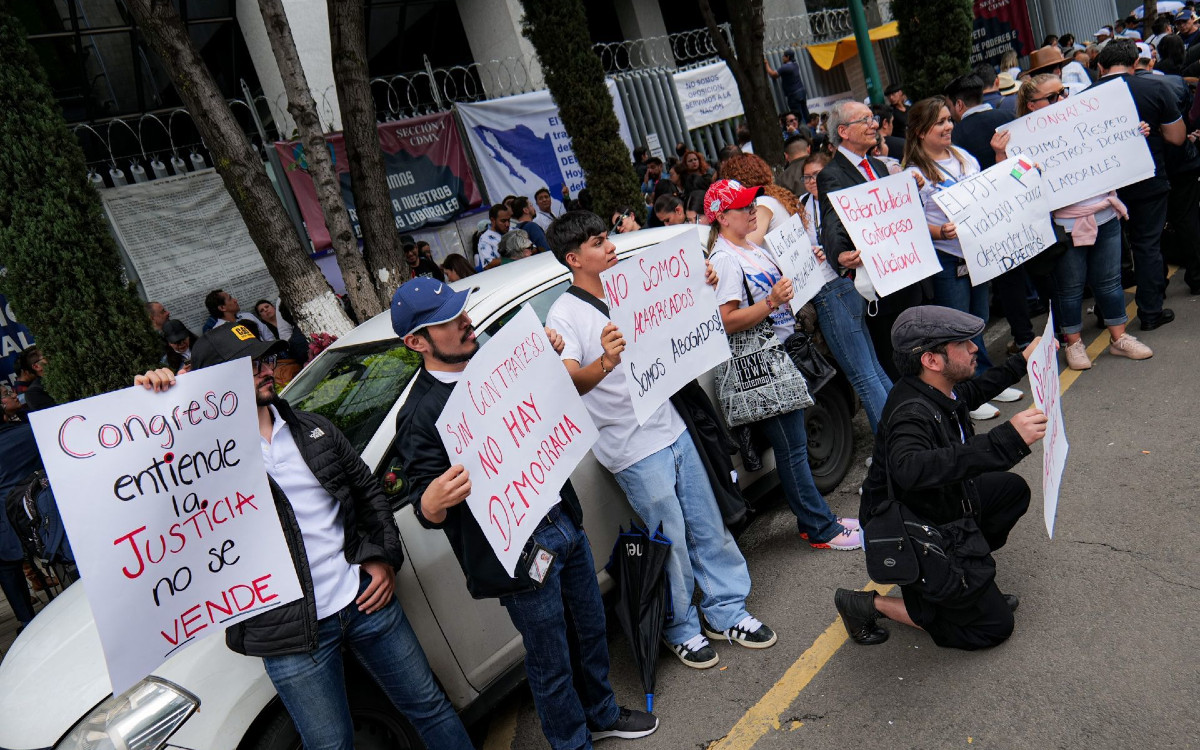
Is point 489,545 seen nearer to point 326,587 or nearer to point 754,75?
point 326,587

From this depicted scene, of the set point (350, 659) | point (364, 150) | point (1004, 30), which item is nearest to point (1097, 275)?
point (364, 150)

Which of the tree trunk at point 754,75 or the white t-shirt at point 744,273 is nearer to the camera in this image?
the white t-shirt at point 744,273

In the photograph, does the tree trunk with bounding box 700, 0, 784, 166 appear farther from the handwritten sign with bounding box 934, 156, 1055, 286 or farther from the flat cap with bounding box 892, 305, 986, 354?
the flat cap with bounding box 892, 305, 986, 354

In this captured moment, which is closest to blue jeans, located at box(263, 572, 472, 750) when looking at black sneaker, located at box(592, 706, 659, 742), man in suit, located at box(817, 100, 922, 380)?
black sneaker, located at box(592, 706, 659, 742)

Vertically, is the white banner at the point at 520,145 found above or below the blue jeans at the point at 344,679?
above

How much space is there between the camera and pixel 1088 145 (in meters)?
5.71

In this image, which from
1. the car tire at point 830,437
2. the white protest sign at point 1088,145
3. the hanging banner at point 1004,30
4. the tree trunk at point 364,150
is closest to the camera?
the car tire at point 830,437

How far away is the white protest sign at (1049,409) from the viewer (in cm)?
299

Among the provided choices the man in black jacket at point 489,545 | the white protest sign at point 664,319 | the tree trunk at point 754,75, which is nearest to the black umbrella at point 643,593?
the man in black jacket at point 489,545

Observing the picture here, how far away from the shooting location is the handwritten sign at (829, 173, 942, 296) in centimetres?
489

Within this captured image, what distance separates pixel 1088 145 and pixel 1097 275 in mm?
858

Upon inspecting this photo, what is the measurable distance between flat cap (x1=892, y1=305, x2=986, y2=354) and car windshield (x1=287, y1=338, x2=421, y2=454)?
1.96m

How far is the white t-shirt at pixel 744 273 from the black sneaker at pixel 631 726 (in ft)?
6.09

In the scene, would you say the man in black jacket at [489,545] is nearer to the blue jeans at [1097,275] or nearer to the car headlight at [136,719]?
the car headlight at [136,719]
